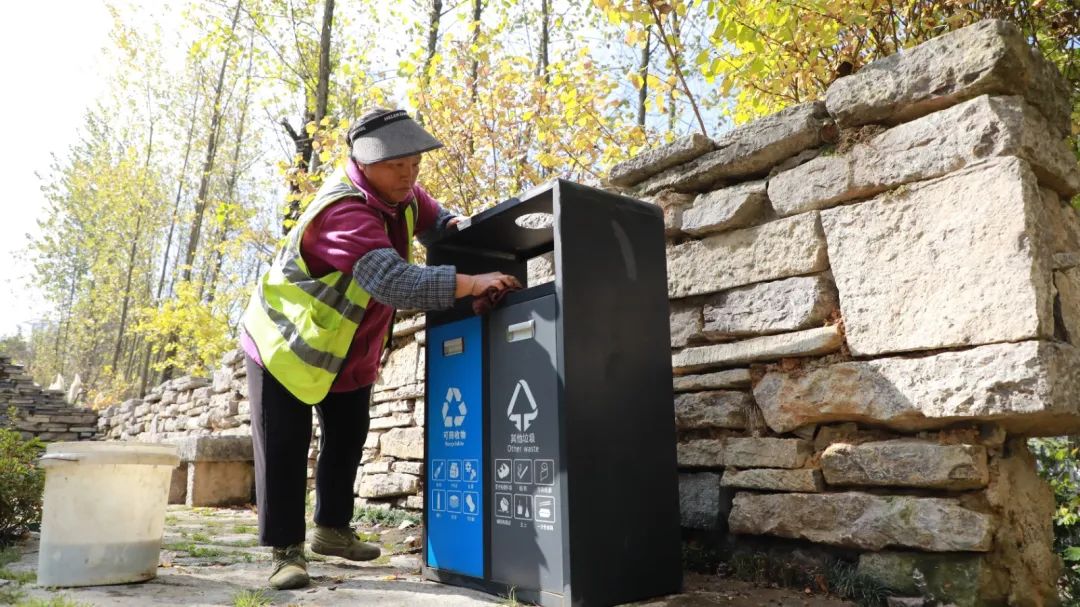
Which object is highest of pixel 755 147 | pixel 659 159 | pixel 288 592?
pixel 659 159

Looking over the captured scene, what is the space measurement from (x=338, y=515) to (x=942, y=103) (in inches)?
107

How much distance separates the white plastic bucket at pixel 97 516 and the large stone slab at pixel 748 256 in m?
2.17

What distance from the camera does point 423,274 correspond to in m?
2.34

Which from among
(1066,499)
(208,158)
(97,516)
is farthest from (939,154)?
(208,158)

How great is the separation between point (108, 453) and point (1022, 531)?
9.87 ft

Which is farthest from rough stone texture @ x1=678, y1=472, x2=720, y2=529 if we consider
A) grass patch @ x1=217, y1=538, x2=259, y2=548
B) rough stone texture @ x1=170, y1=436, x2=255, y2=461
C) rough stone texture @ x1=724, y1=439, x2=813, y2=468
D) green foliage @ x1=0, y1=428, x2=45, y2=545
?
rough stone texture @ x1=170, y1=436, x2=255, y2=461

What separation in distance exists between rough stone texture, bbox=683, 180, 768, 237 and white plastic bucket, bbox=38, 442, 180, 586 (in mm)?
2274

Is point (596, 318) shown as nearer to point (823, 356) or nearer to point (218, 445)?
point (823, 356)

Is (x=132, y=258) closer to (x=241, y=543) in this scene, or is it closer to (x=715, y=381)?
(x=241, y=543)

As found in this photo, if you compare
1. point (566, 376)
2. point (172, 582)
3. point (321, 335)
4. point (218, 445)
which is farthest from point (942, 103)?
point (218, 445)

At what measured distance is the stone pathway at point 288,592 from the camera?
2.23 metres

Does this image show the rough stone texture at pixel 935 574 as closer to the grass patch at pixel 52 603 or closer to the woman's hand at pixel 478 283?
the woman's hand at pixel 478 283

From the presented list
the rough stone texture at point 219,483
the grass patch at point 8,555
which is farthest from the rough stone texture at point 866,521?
the rough stone texture at point 219,483

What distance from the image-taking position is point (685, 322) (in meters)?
2.91
